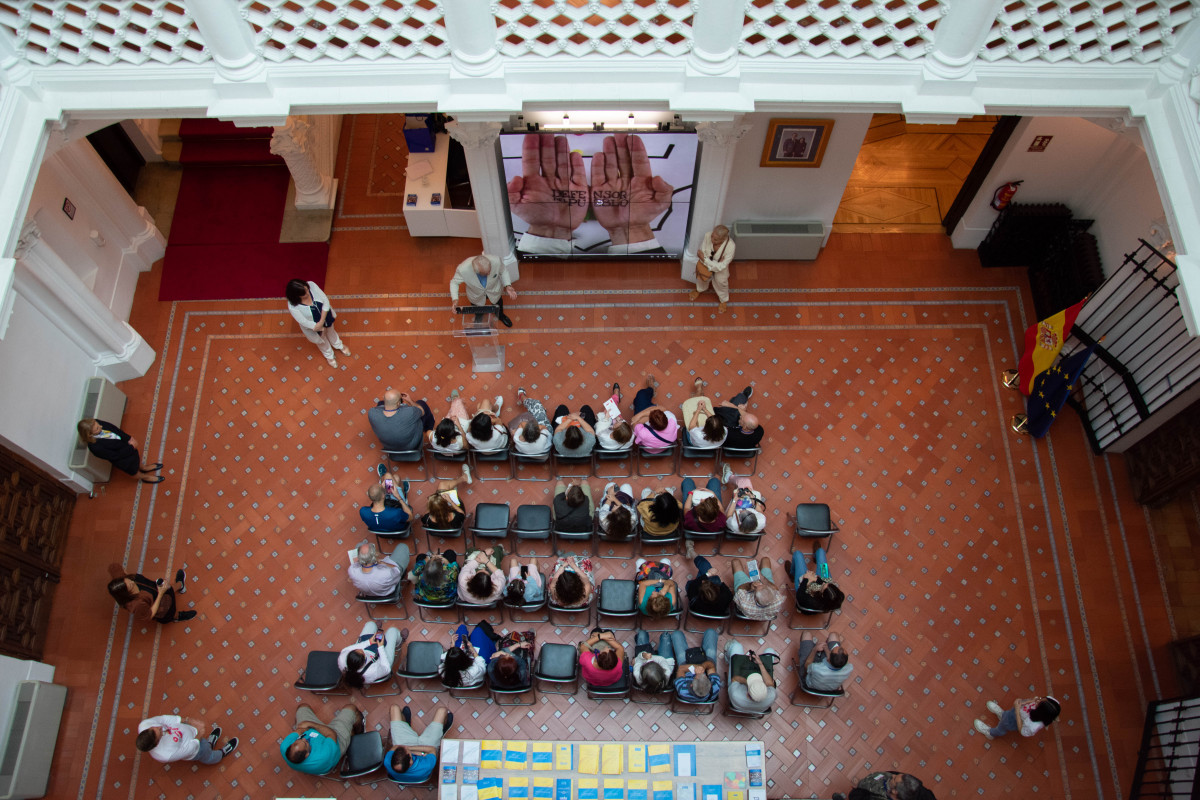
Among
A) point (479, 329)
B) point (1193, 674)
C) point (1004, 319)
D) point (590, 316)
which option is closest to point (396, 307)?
point (479, 329)

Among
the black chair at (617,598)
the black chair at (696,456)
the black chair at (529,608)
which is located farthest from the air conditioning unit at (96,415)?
the black chair at (696,456)

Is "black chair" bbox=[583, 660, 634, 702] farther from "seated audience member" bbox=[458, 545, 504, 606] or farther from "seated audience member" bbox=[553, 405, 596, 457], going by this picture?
"seated audience member" bbox=[553, 405, 596, 457]

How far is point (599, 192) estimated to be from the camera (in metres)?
8.89

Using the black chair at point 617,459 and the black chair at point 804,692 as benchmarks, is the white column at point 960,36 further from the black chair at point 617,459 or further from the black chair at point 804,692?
the black chair at point 804,692

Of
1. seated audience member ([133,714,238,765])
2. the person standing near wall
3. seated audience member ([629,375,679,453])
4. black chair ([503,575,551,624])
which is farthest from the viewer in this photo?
the person standing near wall

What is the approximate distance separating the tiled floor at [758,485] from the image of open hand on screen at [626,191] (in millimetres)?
643

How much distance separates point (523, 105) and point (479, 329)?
110 inches

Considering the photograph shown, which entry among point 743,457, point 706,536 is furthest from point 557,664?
point 743,457

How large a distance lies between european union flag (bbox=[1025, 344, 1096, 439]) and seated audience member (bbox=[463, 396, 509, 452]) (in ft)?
18.0

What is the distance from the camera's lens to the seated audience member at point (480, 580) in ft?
23.6

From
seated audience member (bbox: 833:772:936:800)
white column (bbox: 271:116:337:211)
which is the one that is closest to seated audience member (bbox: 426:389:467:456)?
white column (bbox: 271:116:337:211)

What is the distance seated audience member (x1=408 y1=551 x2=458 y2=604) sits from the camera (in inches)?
287

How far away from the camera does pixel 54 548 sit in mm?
8211

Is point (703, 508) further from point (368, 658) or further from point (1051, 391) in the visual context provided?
point (1051, 391)
